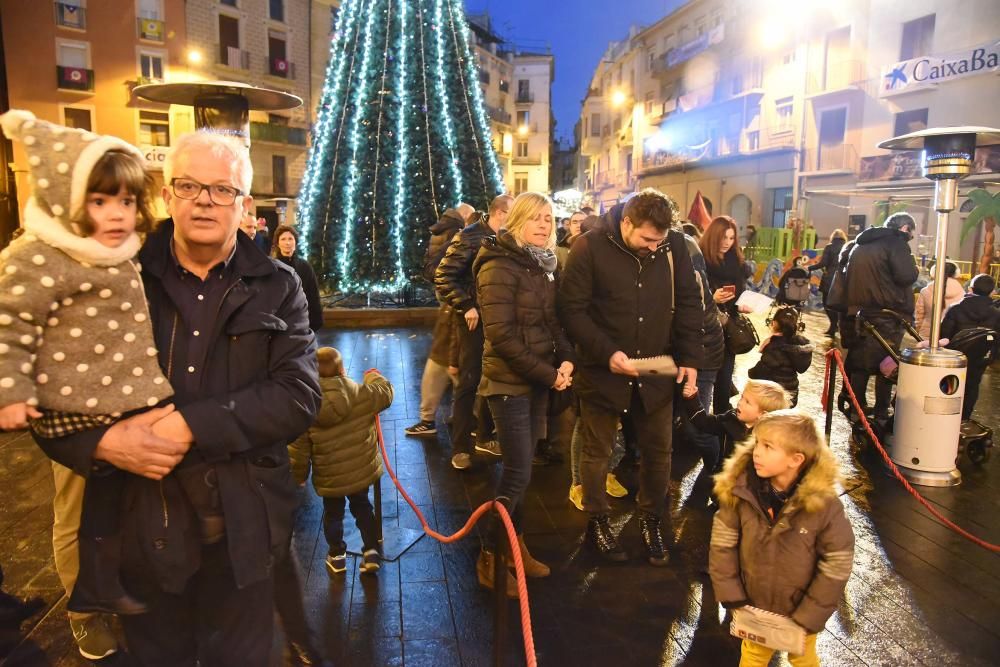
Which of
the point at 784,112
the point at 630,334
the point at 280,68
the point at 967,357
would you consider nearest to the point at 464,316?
the point at 630,334

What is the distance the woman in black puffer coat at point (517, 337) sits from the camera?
351 centimetres

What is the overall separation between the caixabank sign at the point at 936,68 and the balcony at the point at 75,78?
3137cm

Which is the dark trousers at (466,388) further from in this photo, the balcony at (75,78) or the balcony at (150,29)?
the balcony at (150,29)

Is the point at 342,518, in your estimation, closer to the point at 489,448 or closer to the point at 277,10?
the point at 489,448

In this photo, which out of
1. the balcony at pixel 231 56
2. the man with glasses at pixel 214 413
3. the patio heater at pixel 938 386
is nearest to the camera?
the man with glasses at pixel 214 413

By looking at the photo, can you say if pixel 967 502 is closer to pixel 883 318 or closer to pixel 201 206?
pixel 883 318

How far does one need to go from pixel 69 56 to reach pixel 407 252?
2649cm

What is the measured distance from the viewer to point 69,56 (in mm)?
30547

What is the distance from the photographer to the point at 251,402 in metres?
1.89

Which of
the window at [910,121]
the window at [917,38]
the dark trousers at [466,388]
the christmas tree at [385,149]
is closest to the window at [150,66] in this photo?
the christmas tree at [385,149]

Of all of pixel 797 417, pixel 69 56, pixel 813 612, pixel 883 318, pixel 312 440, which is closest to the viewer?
pixel 813 612

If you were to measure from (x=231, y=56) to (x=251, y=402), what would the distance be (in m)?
36.1

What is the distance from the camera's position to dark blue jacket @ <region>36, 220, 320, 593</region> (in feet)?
6.17

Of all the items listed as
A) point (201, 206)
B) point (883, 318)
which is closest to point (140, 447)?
point (201, 206)
